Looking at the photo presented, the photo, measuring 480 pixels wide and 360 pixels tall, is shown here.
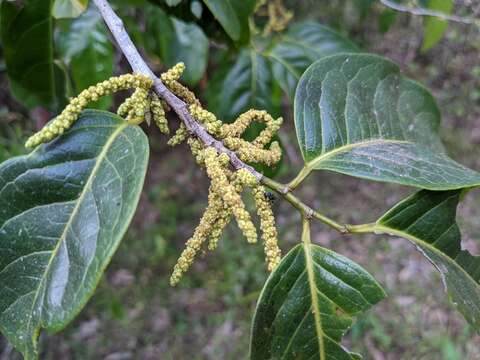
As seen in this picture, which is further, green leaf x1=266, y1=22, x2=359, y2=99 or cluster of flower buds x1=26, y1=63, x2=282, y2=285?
green leaf x1=266, y1=22, x2=359, y2=99

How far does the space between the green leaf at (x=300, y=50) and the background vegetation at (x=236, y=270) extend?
81 cm

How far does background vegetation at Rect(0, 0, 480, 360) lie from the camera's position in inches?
116

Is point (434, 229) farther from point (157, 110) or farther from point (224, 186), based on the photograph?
point (157, 110)

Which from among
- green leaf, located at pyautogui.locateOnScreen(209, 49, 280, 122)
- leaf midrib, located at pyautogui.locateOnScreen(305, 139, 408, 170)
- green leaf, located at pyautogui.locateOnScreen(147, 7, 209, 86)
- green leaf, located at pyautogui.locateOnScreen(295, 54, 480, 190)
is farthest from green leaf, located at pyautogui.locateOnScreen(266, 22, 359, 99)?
leaf midrib, located at pyautogui.locateOnScreen(305, 139, 408, 170)

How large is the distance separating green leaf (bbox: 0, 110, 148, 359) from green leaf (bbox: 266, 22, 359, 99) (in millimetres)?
847

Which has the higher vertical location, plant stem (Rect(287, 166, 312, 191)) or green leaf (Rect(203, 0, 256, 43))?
green leaf (Rect(203, 0, 256, 43))

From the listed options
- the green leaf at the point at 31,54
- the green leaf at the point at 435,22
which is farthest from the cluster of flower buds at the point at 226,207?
the green leaf at the point at 435,22

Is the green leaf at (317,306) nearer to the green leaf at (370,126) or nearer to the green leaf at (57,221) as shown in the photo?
the green leaf at (370,126)

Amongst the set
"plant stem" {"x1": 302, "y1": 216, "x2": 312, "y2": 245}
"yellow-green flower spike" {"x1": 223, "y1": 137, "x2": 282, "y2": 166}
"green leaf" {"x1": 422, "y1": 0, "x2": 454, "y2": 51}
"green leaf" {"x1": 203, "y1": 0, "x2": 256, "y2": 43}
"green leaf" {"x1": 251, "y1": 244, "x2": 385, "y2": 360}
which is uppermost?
"green leaf" {"x1": 203, "y1": 0, "x2": 256, "y2": 43}

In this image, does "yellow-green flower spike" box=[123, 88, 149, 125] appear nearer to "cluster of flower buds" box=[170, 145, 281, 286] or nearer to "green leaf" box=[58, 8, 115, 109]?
"cluster of flower buds" box=[170, 145, 281, 286]

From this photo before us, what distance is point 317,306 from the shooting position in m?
0.92

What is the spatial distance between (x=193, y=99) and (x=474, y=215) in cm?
297

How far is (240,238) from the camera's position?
350cm

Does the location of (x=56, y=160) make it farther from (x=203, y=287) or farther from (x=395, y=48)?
(x=395, y=48)
